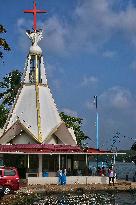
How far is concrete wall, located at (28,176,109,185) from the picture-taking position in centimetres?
4844

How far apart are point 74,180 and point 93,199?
10572mm

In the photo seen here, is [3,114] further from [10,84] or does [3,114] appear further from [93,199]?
[93,199]

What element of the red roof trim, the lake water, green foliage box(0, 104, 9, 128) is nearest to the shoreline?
the lake water

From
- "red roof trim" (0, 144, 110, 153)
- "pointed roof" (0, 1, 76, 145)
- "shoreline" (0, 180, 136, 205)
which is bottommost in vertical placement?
"shoreline" (0, 180, 136, 205)

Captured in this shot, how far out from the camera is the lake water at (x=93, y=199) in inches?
1447

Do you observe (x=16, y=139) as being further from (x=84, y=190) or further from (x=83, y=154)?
(x=84, y=190)

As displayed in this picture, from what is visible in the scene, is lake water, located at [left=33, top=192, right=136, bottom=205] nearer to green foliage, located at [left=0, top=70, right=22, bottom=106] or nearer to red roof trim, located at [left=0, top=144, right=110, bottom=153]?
red roof trim, located at [left=0, top=144, right=110, bottom=153]

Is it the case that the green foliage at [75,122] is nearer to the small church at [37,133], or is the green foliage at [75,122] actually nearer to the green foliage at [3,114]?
the green foliage at [3,114]

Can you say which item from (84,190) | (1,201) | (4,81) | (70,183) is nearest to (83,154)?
(70,183)

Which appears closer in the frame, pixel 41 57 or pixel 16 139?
pixel 16 139

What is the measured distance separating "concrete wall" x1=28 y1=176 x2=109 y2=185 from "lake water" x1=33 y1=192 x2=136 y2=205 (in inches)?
221

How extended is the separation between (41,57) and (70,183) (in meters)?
20.8

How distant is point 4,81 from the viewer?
85812mm

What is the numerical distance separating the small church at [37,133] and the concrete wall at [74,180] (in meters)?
2.19
